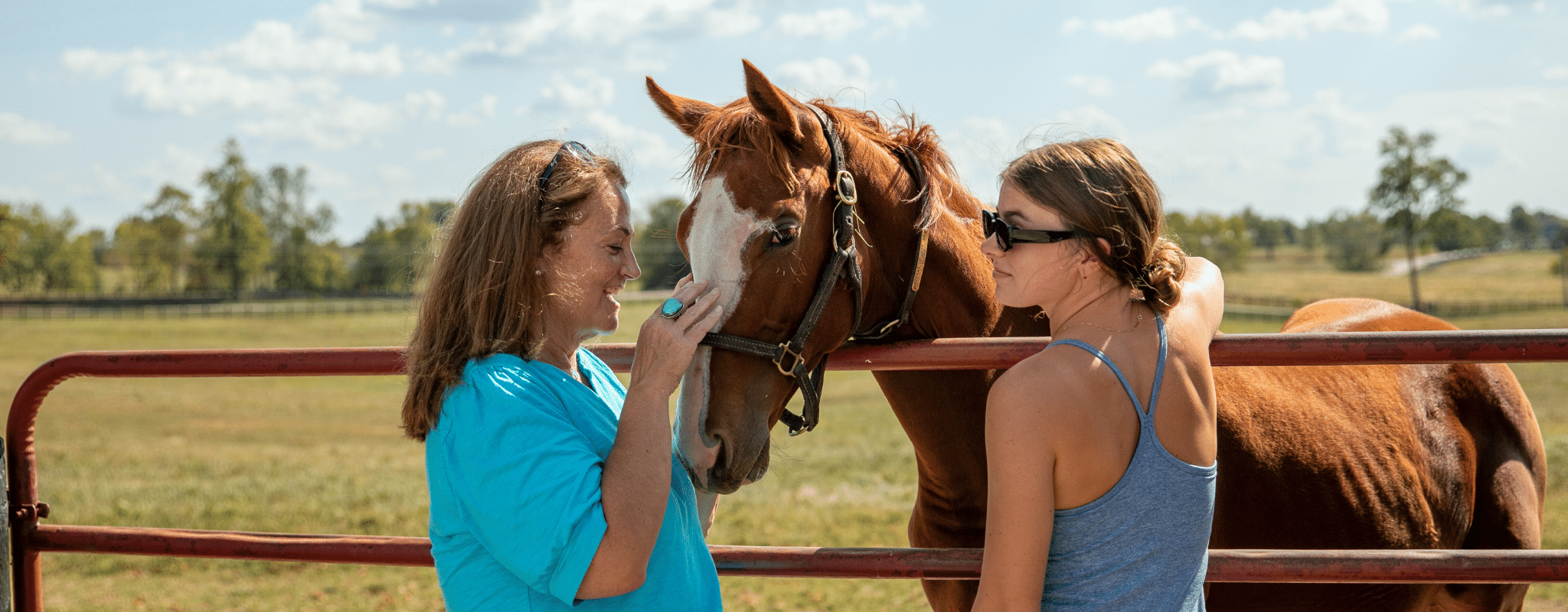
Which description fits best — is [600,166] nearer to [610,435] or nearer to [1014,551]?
[610,435]

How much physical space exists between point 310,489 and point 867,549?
1165 centimetres

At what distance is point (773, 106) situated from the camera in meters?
2.20

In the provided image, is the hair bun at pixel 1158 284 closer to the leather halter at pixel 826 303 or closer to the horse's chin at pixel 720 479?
the leather halter at pixel 826 303

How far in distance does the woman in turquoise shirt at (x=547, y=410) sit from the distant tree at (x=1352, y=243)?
92.1m

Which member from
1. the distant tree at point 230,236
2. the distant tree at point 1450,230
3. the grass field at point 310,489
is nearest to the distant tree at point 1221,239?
the distant tree at point 1450,230

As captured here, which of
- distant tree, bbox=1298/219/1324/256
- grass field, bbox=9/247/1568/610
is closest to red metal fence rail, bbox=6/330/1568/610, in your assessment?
grass field, bbox=9/247/1568/610

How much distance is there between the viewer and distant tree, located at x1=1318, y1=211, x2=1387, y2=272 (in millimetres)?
88562

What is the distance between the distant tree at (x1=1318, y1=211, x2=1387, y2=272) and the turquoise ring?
9198cm

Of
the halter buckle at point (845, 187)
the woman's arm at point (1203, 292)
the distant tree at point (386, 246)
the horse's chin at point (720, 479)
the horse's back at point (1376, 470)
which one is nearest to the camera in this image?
the woman's arm at point (1203, 292)

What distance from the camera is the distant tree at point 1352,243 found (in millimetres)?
88562

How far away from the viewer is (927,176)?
2.55 metres

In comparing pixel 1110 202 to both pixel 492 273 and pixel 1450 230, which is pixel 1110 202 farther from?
pixel 1450 230

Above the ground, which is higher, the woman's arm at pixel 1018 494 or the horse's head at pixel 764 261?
the horse's head at pixel 764 261

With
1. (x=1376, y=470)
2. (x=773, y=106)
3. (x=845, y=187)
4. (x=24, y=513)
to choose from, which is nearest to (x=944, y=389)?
(x=845, y=187)
